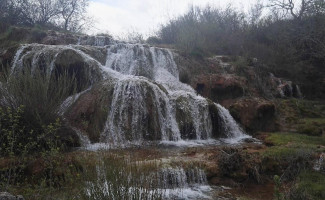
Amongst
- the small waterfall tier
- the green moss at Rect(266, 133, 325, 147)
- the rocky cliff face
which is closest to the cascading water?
the small waterfall tier

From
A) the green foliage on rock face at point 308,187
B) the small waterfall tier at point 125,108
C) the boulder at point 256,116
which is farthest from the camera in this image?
the boulder at point 256,116

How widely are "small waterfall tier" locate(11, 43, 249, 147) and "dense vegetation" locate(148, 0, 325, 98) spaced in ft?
20.6

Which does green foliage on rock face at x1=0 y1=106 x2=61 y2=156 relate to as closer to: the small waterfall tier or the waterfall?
the small waterfall tier

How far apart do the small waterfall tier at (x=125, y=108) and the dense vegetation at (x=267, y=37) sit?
247 inches

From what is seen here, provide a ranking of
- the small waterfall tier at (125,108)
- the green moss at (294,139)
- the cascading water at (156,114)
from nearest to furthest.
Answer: the green moss at (294,139) < the small waterfall tier at (125,108) < the cascading water at (156,114)

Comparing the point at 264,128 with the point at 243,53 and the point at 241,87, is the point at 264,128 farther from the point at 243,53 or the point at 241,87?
the point at 243,53

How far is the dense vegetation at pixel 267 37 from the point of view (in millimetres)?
14539

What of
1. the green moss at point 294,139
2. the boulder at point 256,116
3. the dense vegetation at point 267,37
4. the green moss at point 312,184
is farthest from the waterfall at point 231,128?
the dense vegetation at point 267,37

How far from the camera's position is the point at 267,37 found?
17359 mm

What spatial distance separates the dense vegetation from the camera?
14.5 meters

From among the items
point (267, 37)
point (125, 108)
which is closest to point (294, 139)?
point (125, 108)

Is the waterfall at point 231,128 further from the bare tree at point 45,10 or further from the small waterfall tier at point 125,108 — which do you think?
the bare tree at point 45,10

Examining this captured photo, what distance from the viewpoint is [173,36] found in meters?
20.1

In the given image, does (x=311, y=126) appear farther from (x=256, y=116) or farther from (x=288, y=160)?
(x=288, y=160)
